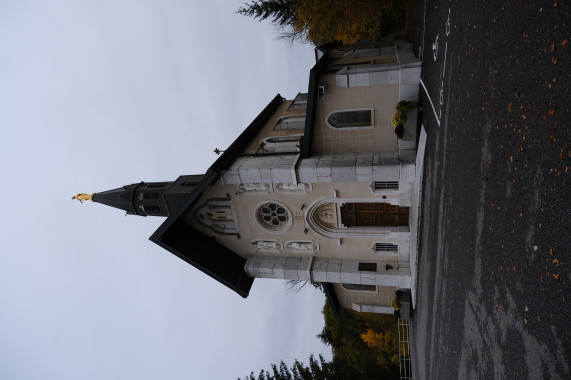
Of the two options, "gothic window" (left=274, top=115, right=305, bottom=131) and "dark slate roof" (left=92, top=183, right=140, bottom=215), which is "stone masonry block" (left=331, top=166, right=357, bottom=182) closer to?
"gothic window" (left=274, top=115, right=305, bottom=131)

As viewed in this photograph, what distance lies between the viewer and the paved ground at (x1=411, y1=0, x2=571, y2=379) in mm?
4492


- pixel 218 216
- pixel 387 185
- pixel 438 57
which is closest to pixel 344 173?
pixel 387 185

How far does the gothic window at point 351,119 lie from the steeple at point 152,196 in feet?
22.2

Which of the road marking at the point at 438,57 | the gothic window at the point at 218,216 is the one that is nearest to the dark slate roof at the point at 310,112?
the gothic window at the point at 218,216

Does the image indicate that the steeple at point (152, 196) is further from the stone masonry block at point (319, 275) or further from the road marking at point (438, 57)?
the road marking at point (438, 57)

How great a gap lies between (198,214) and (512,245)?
13.5 meters

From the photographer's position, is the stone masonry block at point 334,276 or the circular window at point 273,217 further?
the circular window at point 273,217

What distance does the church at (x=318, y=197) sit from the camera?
14.0m

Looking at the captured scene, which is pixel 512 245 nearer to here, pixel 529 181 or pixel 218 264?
pixel 529 181

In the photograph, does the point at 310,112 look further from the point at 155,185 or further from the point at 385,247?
the point at 155,185

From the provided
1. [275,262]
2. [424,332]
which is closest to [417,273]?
[424,332]

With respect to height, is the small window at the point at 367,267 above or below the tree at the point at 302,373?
above

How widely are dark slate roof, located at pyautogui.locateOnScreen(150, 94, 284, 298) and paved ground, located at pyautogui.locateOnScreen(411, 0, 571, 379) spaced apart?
8489 mm

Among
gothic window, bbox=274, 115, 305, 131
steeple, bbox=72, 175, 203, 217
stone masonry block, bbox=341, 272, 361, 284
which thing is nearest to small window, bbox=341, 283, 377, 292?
stone masonry block, bbox=341, 272, 361, 284
